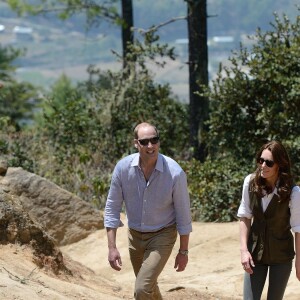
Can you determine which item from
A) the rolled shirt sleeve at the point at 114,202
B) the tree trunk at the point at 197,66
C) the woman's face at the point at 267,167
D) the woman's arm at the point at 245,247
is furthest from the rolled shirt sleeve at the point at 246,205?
the tree trunk at the point at 197,66

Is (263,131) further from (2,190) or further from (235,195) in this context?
(2,190)

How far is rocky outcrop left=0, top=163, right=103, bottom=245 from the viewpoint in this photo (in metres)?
12.1

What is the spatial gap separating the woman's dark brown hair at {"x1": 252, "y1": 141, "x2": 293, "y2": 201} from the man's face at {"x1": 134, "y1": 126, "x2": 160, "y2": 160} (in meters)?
0.78

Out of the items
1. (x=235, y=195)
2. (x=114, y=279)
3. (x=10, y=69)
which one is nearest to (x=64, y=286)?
(x=114, y=279)

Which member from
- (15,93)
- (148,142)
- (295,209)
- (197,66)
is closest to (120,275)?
(148,142)

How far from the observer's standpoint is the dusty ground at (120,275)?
7.50m

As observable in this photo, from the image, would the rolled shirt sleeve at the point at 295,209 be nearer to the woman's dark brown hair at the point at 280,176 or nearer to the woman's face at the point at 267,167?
the woman's dark brown hair at the point at 280,176

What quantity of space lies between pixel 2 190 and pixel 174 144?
10.3 metres

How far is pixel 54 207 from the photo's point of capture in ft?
40.5

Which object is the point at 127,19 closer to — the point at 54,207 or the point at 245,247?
the point at 54,207

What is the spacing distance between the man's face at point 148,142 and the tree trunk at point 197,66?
11.1 m

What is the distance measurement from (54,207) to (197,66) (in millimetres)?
6695

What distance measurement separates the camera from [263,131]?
47.3 ft

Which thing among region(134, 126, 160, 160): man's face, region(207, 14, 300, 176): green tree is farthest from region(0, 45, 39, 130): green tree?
region(134, 126, 160, 160): man's face
